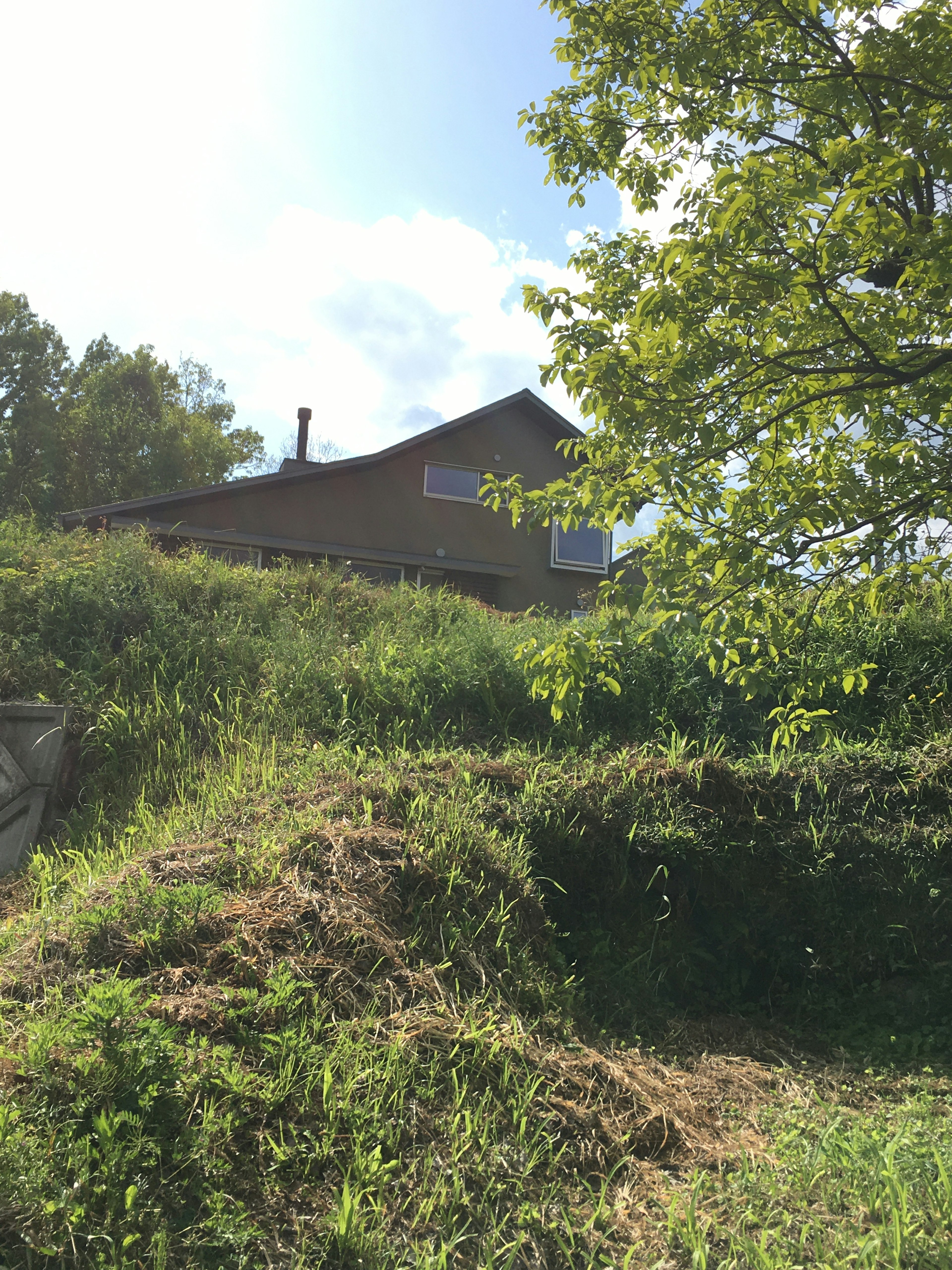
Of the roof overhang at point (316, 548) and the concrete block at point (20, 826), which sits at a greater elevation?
the roof overhang at point (316, 548)

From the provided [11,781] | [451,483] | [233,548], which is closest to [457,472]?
[451,483]

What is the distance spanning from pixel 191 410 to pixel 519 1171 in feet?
135

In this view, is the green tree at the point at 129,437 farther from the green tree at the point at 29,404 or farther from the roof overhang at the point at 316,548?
the roof overhang at the point at 316,548

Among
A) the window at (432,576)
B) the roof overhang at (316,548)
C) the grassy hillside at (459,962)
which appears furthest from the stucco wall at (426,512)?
the grassy hillside at (459,962)

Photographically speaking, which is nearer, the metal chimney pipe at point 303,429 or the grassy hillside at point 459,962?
the grassy hillside at point 459,962

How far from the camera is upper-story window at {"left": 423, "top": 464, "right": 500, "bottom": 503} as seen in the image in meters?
19.0

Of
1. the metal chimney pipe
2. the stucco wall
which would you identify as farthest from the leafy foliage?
the stucco wall

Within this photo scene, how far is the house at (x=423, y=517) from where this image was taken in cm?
1662

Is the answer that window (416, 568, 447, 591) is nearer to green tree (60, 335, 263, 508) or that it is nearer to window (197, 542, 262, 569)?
window (197, 542, 262, 569)

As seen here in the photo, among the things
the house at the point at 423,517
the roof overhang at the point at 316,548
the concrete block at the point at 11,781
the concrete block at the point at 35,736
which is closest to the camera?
the concrete block at the point at 11,781

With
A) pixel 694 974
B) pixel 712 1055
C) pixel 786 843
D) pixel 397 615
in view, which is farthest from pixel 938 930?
pixel 397 615

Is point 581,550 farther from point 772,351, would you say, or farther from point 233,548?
point 772,351

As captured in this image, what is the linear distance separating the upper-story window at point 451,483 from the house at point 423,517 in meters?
0.03

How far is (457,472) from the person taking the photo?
63.5 ft
